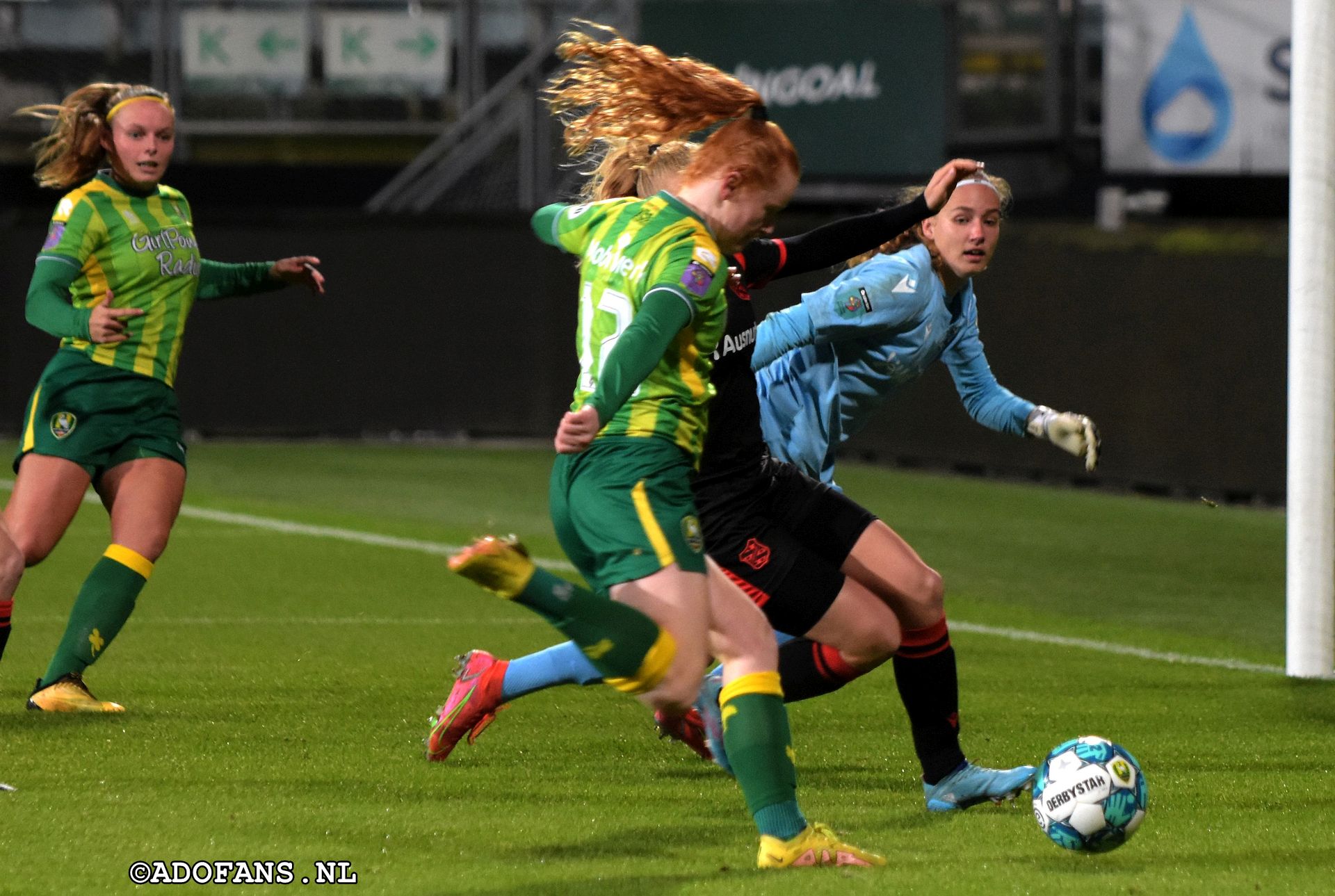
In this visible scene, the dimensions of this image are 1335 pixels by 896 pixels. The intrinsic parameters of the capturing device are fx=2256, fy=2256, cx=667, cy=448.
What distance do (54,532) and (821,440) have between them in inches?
99.2

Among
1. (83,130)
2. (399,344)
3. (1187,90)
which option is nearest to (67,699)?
(83,130)

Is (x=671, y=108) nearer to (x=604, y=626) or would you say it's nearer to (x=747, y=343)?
(x=747, y=343)

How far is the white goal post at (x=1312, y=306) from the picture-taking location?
822 cm

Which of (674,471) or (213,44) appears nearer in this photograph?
(674,471)

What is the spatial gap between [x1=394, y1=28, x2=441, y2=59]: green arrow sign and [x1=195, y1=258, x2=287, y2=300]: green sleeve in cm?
1428

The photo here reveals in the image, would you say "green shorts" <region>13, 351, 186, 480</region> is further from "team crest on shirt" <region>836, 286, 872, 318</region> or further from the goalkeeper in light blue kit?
"team crest on shirt" <region>836, 286, 872, 318</region>

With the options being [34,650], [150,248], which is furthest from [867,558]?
[34,650]

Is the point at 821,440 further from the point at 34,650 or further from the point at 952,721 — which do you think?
the point at 34,650

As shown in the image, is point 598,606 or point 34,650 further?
point 34,650

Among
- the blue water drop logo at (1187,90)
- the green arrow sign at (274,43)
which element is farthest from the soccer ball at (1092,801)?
the green arrow sign at (274,43)

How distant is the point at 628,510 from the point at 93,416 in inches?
113

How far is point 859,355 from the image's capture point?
6.49 metres

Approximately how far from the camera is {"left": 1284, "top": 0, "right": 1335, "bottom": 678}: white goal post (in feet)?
27.0

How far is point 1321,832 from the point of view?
571 centimetres
